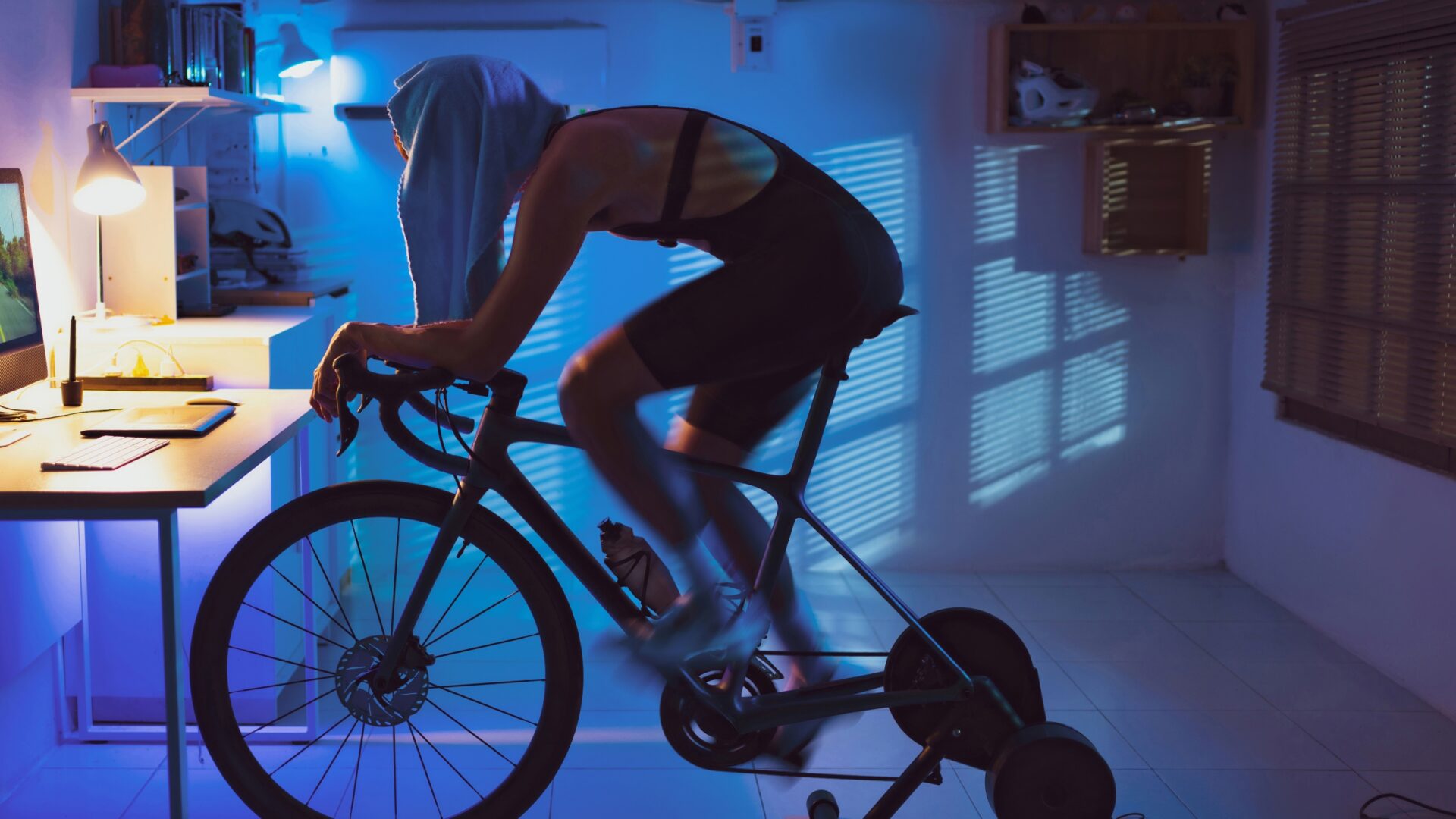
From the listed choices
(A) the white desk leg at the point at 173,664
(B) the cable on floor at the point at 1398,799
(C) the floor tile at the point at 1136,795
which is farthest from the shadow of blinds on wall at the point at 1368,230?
(A) the white desk leg at the point at 173,664

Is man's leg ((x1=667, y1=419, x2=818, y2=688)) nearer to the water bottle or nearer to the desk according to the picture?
the water bottle

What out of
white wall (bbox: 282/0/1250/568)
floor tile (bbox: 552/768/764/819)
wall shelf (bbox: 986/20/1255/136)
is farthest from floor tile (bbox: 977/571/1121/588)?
floor tile (bbox: 552/768/764/819)

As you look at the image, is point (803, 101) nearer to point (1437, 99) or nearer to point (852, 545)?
point (852, 545)

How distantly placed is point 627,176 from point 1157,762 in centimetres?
181

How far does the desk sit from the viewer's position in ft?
5.96

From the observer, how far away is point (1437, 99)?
316 centimetres

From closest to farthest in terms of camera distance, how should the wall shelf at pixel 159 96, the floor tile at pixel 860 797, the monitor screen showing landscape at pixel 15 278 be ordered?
the monitor screen showing landscape at pixel 15 278 → the floor tile at pixel 860 797 → the wall shelf at pixel 159 96

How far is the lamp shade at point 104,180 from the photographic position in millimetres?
2615

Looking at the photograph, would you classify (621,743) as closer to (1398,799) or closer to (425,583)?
(425,583)

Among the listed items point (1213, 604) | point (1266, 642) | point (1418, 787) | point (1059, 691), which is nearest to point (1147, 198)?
point (1213, 604)

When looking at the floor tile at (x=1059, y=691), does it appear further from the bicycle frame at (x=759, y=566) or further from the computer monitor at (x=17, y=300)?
the computer monitor at (x=17, y=300)

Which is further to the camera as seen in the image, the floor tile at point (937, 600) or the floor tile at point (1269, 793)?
the floor tile at point (937, 600)

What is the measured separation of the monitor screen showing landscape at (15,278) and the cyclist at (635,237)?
3.17ft

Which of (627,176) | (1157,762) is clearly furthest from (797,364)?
(1157,762)
